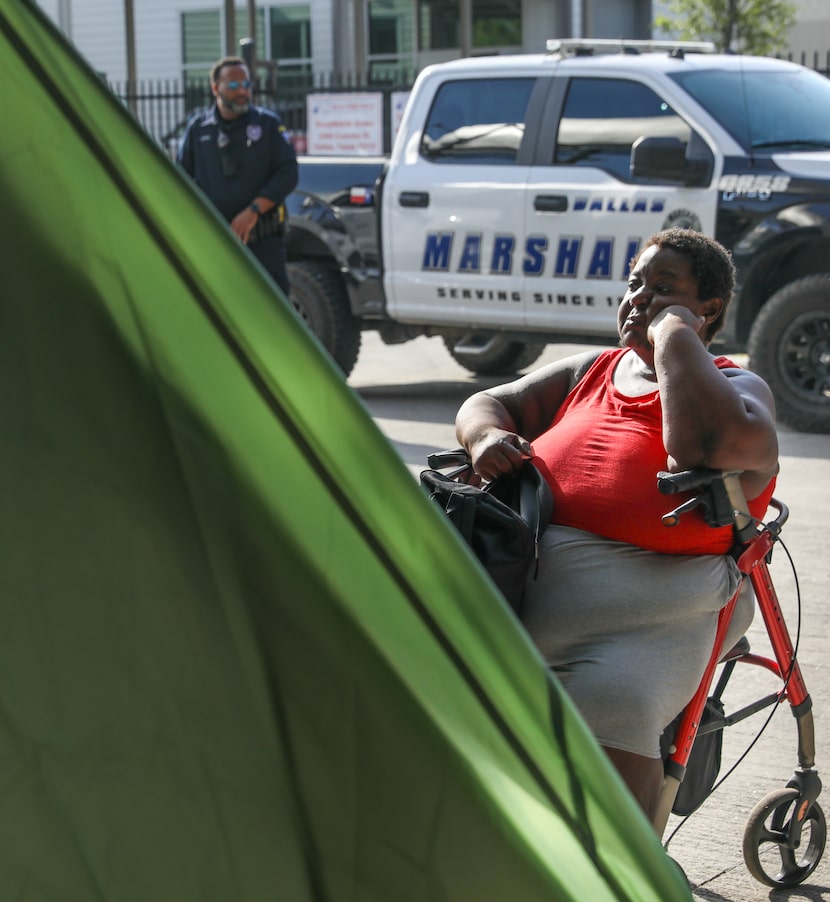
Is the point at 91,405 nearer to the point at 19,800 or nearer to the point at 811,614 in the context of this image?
the point at 19,800

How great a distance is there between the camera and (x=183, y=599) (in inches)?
52.2

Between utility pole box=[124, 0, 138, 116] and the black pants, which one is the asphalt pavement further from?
utility pole box=[124, 0, 138, 116]

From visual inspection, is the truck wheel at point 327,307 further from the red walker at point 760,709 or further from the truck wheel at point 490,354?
the red walker at point 760,709

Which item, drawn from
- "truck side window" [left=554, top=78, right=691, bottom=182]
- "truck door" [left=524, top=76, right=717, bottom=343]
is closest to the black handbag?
"truck door" [left=524, top=76, right=717, bottom=343]

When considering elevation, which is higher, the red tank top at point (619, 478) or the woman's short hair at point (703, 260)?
the woman's short hair at point (703, 260)

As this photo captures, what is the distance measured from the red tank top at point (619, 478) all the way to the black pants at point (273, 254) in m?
5.19

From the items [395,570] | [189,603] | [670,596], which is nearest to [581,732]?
[395,570]

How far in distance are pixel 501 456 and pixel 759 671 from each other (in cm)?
205

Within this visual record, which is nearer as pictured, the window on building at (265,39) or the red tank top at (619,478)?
the red tank top at (619,478)

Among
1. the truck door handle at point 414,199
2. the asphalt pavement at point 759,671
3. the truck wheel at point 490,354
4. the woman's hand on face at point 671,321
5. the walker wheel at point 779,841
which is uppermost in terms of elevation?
the woman's hand on face at point 671,321

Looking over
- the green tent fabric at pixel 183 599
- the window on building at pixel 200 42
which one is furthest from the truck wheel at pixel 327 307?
the window on building at pixel 200 42

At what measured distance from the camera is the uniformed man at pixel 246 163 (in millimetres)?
8008

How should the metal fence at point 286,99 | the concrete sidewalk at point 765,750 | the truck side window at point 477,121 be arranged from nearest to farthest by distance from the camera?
1. the concrete sidewalk at point 765,750
2. the truck side window at point 477,121
3. the metal fence at point 286,99

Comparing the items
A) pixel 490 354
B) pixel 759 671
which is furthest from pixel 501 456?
pixel 490 354
